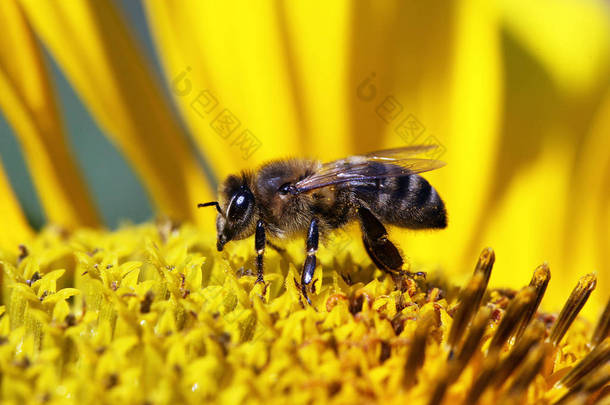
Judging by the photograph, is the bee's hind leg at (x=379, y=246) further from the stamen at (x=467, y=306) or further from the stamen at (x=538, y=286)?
the stamen at (x=538, y=286)

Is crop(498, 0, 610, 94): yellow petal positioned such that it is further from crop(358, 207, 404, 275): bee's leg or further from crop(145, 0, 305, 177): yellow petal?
crop(358, 207, 404, 275): bee's leg

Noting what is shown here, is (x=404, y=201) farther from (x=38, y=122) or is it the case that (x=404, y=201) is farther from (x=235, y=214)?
(x=38, y=122)

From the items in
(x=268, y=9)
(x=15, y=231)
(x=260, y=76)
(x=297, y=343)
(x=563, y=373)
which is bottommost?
(x=563, y=373)

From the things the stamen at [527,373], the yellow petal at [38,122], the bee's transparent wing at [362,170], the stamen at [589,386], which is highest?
the yellow petal at [38,122]

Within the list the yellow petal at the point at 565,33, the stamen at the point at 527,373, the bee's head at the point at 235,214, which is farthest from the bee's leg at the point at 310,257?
the yellow petal at the point at 565,33

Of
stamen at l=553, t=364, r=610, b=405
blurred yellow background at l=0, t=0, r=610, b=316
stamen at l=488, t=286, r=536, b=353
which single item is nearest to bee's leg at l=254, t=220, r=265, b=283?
stamen at l=488, t=286, r=536, b=353

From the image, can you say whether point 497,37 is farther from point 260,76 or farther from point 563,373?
point 563,373

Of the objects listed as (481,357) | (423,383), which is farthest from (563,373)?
(423,383)
